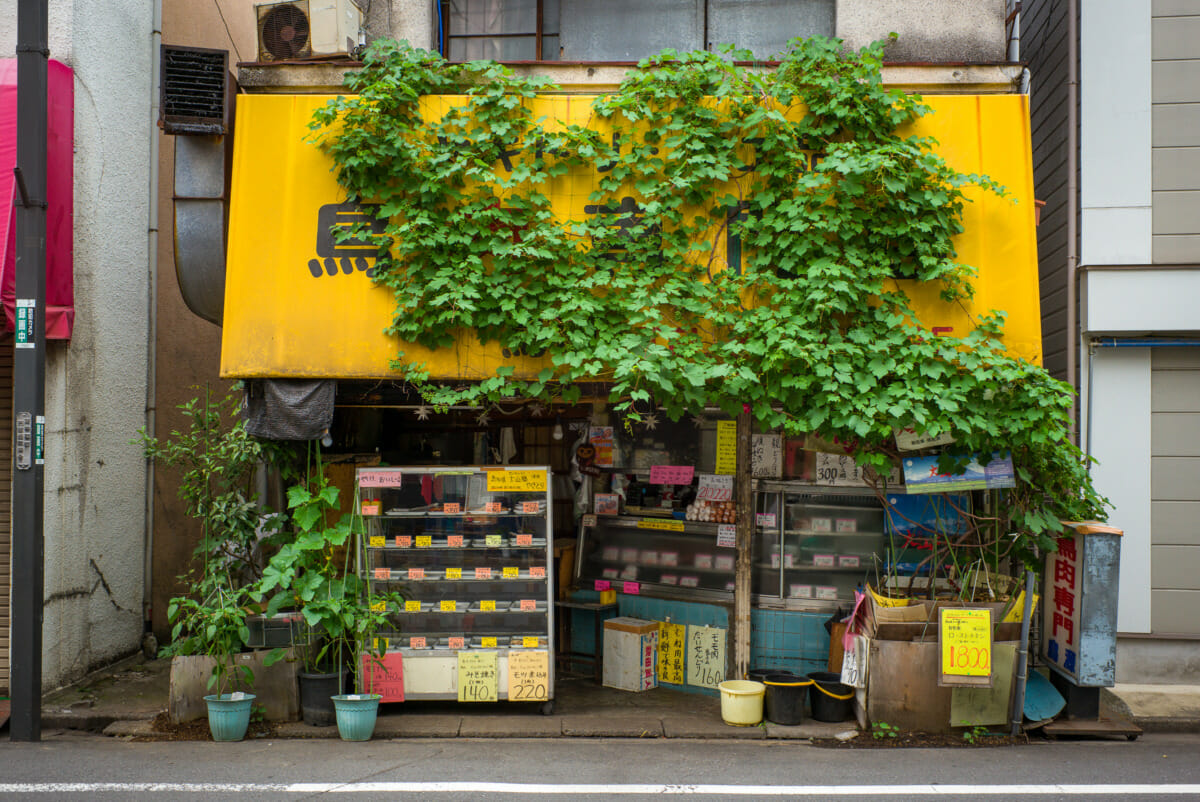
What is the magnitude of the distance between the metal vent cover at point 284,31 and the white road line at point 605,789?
6478mm

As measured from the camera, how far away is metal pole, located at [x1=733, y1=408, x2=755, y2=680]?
856 cm

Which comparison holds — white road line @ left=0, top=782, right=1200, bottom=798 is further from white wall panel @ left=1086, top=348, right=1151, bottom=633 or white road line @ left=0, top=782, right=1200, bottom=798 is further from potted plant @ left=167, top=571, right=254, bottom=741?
white wall panel @ left=1086, top=348, right=1151, bottom=633

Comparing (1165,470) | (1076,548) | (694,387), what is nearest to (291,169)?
(694,387)

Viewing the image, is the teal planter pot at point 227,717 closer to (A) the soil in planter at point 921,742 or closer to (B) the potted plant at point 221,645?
(B) the potted plant at point 221,645

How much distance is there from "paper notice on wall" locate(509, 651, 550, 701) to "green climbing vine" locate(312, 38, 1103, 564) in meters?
2.44

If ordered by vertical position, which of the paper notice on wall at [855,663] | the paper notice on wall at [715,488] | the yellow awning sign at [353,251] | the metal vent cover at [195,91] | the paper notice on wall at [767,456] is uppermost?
the metal vent cover at [195,91]

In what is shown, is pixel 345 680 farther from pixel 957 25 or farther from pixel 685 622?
pixel 957 25

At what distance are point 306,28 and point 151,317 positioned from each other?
4200mm

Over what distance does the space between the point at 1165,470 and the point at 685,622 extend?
523 centimetres

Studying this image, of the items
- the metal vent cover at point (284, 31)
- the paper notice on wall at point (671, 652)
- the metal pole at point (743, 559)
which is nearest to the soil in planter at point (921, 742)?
the metal pole at point (743, 559)

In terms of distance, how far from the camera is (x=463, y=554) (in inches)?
340

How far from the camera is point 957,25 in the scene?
8656 millimetres

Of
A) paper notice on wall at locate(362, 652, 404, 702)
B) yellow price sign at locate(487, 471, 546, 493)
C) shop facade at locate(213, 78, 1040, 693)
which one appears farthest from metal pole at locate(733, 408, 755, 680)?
paper notice on wall at locate(362, 652, 404, 702)

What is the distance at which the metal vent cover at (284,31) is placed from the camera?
28.3 ft
